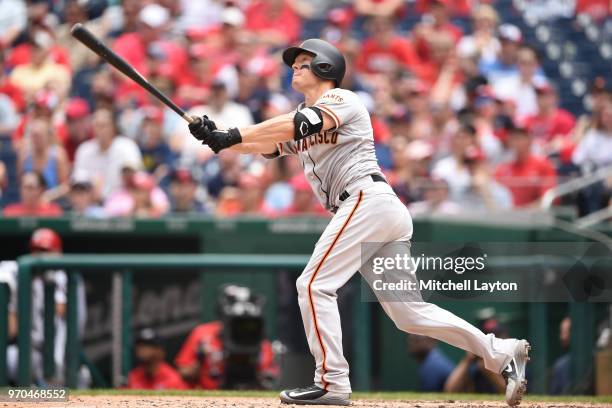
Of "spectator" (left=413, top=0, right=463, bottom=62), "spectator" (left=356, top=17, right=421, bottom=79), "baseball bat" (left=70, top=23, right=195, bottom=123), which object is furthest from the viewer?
"spectator" (left=413, top=0, right=463, bottom=62)

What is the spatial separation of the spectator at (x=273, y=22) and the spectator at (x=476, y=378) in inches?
214

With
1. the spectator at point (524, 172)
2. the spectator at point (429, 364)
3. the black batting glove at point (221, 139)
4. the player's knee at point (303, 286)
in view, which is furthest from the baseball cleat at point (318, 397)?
the spectator at point (524, 172)

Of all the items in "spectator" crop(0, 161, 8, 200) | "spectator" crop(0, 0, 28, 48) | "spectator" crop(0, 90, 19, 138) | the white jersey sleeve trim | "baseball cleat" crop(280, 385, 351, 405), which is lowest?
"baseball cleat" crop(280, 385, 351, 405)

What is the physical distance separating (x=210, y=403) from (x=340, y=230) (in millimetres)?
1106

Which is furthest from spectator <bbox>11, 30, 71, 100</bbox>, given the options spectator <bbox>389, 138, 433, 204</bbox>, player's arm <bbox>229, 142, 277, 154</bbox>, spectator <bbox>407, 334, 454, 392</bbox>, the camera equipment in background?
player's arm <bbox>229, 142, 277, 154</bbox>

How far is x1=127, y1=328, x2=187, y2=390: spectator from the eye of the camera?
748 cm

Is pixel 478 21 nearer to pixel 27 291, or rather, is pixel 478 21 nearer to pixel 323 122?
pixel 27 291

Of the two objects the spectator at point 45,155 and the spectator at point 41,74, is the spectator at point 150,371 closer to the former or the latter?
the spectator at point 45,155

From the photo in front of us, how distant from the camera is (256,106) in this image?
10.7 meters

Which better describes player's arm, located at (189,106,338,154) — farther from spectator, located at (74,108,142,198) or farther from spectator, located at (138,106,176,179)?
spectator, located at (138,106,176,179)

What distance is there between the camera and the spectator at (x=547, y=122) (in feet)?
34.6

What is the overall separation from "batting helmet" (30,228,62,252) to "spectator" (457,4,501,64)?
199 inches

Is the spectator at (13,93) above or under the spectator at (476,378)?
above

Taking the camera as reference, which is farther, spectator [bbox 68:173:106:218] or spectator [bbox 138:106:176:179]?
spectator [bbox 138:106:176:179]
